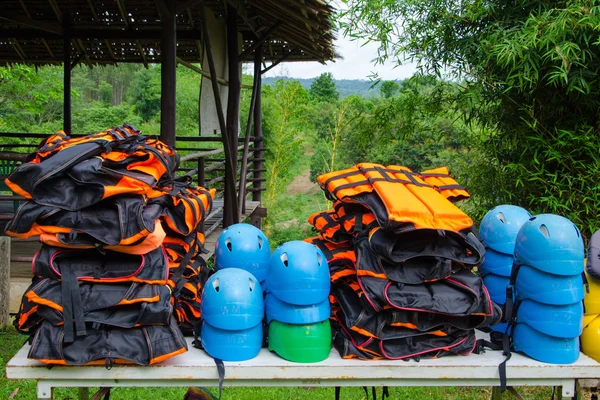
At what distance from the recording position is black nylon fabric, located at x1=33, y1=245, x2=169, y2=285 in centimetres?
215

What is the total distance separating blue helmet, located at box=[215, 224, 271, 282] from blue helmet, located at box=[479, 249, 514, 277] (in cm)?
107

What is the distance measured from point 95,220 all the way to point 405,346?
1.36m

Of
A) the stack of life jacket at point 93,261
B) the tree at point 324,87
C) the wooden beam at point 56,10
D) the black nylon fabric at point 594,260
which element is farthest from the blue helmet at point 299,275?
the tree at point 324,87

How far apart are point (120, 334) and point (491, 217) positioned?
1797 millimetres

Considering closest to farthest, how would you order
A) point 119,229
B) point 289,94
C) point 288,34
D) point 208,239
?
point 119,229 → point 208,239 → point 288,34 → point 289,94

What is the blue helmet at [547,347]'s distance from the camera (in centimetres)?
234

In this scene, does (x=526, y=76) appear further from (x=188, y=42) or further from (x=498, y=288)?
(x=188, y=42)

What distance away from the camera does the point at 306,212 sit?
52.6 feet

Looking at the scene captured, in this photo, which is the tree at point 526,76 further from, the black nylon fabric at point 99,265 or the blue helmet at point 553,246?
→ the black nylon fabric at point 99,265

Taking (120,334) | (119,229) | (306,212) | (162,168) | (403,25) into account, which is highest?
(403,25)

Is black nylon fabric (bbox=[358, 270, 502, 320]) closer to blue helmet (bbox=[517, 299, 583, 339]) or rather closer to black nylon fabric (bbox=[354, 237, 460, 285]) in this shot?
black nylon fabric (bbox=[354, 237, 460, 285])

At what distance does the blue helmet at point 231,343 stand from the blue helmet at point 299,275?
20 centimetres

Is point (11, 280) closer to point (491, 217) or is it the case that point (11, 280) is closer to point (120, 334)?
point (120, 334)

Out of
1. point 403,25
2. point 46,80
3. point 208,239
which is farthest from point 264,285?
point 46,80
